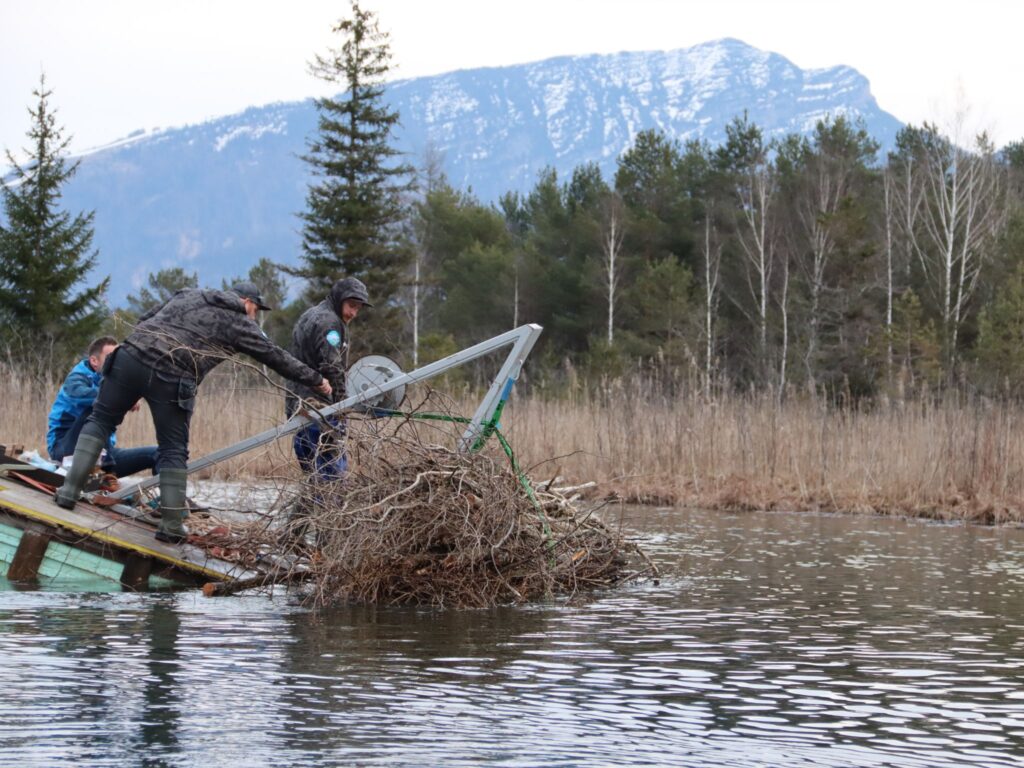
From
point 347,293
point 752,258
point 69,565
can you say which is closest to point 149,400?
point 69,565

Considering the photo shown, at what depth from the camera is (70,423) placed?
10.9m

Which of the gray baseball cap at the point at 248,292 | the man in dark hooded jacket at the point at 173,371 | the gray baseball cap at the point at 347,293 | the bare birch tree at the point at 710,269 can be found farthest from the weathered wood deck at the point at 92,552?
the bare birch tree at the point at 710,269

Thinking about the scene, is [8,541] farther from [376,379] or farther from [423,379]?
[423,379]

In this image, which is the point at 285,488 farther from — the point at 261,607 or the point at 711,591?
the point at 711,591

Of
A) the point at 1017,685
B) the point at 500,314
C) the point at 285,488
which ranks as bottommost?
the point at 1017,685

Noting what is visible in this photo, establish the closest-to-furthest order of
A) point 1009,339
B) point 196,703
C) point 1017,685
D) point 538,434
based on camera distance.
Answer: point 196,703 → point 1017,685 → point 538,434 → point 1009,339

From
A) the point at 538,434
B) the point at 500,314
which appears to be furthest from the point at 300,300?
the point at 538,434

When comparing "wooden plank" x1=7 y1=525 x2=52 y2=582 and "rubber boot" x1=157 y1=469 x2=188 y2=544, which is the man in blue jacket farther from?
"rubber boot" x1=157 y1=469 x2=188 y2=544

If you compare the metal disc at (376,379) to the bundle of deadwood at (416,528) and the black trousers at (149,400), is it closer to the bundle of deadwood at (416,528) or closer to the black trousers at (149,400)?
the bundle of deadwood at (416,528)

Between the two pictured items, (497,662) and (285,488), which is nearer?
(497,662)

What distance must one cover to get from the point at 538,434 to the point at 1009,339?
2104 centimetres

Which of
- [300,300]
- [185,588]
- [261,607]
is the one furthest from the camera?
[300,300]

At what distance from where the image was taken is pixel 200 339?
9.24 meters

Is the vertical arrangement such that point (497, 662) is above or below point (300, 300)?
below
